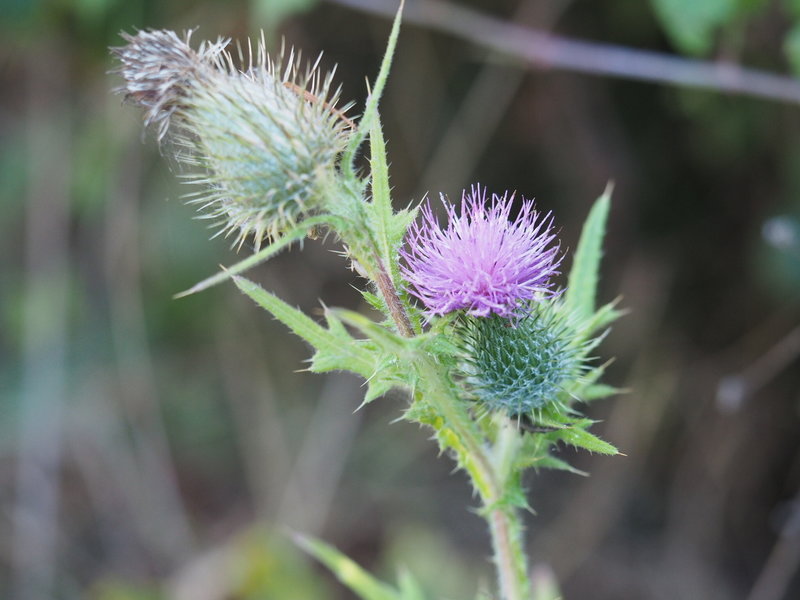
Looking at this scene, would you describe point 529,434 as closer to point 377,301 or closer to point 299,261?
point 377,301

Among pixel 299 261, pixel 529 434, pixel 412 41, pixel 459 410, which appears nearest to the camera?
pixel 459 410

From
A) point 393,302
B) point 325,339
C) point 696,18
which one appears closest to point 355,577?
Result: point 325,339

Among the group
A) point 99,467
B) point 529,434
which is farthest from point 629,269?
point 99,467

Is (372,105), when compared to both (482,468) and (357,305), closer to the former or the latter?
(482,468)

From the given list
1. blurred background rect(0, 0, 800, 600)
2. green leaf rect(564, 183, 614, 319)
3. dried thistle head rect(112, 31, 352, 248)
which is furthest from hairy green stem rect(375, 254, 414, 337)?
blurred background rect(0, 0, 800, 600)

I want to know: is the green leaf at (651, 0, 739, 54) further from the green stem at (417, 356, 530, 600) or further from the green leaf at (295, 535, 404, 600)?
the green leaf at (295, 535, 404, 600)

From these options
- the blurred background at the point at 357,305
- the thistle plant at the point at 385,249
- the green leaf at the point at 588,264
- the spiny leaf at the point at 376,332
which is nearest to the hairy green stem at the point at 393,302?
the thistle plant at the point at 385,249
